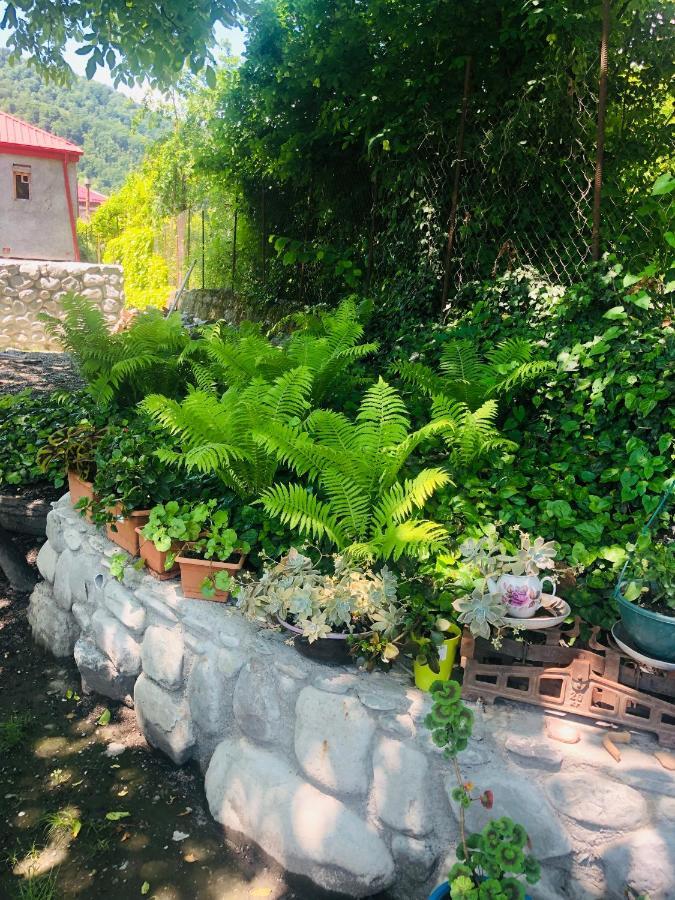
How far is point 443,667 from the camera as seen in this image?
2.10 metres

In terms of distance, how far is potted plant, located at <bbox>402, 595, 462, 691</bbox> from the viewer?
203 centimetres

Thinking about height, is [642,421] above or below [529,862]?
above

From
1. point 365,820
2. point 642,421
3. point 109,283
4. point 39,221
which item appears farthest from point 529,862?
point 39,221

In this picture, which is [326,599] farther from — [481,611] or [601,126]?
[601,126]

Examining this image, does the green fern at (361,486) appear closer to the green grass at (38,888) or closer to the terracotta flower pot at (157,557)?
the terracotta flower pot at (157,557)

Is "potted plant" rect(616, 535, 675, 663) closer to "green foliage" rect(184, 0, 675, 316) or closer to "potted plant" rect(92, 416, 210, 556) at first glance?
"potted plant" rect(92, 416, 210, 556)

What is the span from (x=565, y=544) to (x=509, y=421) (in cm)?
96

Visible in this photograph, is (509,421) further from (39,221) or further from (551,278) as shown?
(39,221)

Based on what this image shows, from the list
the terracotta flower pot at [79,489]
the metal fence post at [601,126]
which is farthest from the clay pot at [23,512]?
the metal fence post at [601,126]

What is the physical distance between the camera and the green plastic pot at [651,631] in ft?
6.00

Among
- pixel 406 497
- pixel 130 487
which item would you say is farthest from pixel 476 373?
pixel 130 487

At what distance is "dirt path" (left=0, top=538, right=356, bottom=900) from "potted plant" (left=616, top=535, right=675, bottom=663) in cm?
127

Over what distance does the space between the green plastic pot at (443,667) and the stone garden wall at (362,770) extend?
0.05 metres

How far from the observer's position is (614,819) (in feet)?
5.69
